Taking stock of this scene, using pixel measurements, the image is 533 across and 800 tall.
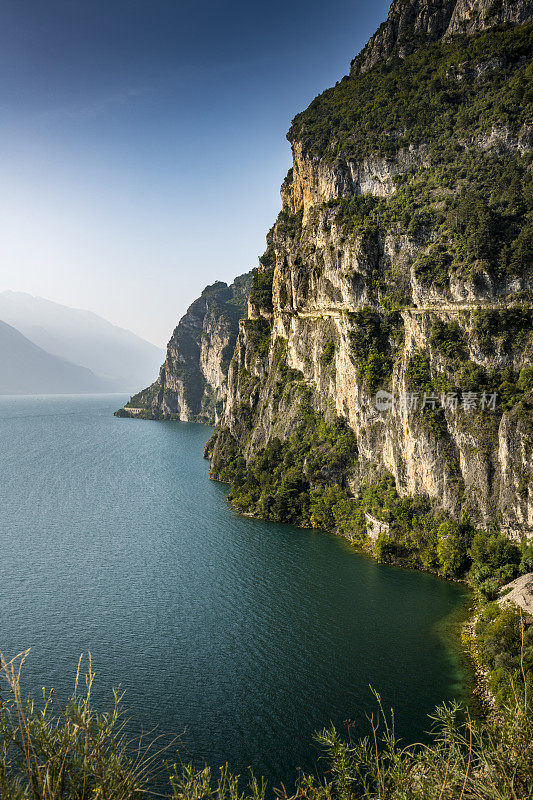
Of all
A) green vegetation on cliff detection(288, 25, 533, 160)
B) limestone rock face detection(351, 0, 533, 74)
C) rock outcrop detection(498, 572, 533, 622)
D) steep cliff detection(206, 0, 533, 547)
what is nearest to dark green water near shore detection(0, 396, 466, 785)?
rock outcrop detection(498, 572, 533, 622)

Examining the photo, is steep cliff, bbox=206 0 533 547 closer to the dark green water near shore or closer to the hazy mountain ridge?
the hazy mountain ridge

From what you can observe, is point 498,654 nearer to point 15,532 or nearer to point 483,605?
point 483,605

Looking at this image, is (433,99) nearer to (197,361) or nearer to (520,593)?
(520,593)

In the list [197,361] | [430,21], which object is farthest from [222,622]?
[197,361]

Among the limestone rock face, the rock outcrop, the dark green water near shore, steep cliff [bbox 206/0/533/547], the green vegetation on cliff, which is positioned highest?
the limestone rock face

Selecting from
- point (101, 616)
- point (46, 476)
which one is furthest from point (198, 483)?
point (101, 616)

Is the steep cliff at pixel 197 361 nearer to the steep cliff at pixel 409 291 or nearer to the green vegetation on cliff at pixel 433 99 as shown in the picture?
the steep cliff at pixel 409 291
